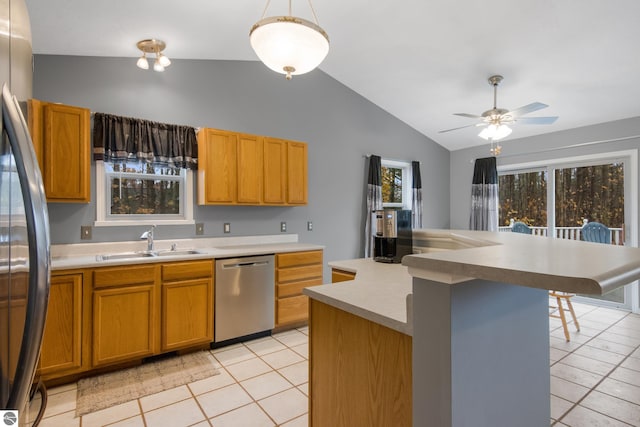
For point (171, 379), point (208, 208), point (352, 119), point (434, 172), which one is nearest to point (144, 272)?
point (171, 379)

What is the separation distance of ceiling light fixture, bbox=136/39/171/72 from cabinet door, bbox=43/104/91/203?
66 centimetres

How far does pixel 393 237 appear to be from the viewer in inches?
97.3

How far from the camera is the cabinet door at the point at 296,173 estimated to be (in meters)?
3.97

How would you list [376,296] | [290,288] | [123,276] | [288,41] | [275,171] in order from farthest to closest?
[275,171]
[290,288]
[123,276]
[288,41]
[376,296]

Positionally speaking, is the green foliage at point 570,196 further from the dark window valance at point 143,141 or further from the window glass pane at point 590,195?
the dark window valance at point 143,141

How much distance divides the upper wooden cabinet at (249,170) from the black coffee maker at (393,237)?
1705 millimetres

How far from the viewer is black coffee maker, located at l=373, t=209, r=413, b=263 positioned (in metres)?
2.46

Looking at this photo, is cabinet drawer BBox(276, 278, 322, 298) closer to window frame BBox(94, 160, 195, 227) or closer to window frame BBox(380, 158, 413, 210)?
window frame BBox(94, 160, 195, 227)

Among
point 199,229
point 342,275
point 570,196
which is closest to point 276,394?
point 342,275

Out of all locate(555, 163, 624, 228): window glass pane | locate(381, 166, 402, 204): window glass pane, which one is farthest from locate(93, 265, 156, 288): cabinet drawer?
locate(555, 163, 624, 228): window glass pane

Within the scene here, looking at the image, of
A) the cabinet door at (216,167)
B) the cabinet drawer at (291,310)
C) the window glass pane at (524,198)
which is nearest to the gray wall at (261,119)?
the cabinet door at (216,167)

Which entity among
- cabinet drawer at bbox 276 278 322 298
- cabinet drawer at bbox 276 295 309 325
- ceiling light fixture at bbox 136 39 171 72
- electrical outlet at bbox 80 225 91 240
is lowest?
cabinet drawer at bbox 276 295 309 325

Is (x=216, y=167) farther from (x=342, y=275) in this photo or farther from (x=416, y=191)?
(x=416, y=191)

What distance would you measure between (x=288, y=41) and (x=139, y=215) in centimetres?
246
